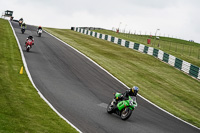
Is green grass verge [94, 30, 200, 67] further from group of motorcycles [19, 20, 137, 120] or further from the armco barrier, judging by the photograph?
group of motorcycles [19, 20, 137, 120]

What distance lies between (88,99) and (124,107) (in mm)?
2866

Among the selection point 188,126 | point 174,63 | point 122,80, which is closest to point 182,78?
point 174,63

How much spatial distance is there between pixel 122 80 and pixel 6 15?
73.2 meters

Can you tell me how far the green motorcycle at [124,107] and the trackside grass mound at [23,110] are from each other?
287 cm

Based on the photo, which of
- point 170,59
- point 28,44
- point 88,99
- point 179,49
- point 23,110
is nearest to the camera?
point 23,110

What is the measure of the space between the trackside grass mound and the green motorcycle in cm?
287

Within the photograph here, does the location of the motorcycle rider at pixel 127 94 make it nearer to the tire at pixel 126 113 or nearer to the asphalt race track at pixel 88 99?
the tire at pixel 126 113

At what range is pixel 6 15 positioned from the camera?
8775 centimetres

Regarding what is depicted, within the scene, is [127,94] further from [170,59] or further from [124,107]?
[170,59]

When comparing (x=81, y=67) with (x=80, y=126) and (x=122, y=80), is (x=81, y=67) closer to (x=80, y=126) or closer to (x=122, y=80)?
(x=122, y=80)

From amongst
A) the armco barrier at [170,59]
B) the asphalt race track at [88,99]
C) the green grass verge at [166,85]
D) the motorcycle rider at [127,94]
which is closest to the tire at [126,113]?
the asphalt race track at [88,99]

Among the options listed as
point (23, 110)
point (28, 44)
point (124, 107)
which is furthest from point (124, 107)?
point (28, 44)

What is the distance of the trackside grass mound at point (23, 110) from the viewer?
31.4 ft

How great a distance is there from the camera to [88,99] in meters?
15.5
